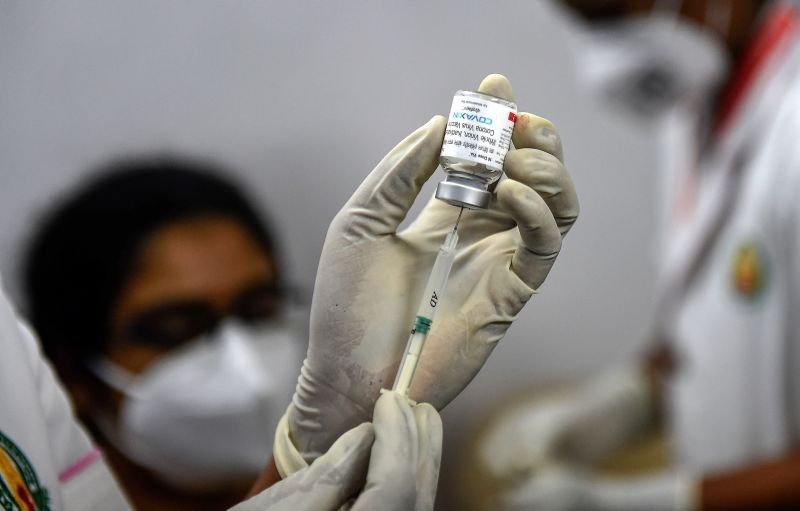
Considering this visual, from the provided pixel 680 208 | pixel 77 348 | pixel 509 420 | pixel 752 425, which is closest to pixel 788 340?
pixel 752 425

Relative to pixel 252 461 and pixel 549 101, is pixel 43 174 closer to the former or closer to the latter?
pixel 252 461

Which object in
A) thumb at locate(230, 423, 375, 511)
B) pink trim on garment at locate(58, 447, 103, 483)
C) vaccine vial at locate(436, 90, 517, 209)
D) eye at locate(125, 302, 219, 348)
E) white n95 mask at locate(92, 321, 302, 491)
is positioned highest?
vaccine vial at locate(436, 90, 517, 209)

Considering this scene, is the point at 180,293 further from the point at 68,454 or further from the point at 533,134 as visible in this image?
the point at 533,134

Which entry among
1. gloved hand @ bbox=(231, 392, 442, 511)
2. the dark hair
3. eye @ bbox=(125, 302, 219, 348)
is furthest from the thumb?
the dark hair

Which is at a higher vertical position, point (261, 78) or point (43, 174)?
point (261, 78)

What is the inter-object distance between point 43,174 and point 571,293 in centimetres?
111

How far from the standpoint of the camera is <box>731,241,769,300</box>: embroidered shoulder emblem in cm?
124

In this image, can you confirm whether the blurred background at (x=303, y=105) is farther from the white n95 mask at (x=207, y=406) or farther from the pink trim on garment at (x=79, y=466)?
the pink trim on garment at (x=79, y=466)

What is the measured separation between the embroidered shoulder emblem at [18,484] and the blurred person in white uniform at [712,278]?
95 cm

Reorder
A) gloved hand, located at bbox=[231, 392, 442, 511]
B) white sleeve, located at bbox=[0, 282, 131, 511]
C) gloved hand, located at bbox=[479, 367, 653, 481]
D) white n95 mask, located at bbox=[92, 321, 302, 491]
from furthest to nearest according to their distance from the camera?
gloved hand, located at bbox=[479, 367, 653, 481] → white n95 mask, located at bbox=[92, 321, 302, 491] → white sleeve, located at bbox=[0, 282, 131, 511] → gloved hand, located at bbox=[231, 392, 442, 511]

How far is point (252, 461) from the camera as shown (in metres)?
1.18

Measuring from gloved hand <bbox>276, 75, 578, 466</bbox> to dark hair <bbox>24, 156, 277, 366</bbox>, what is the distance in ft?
2.53

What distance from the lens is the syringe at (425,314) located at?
0.57 meters

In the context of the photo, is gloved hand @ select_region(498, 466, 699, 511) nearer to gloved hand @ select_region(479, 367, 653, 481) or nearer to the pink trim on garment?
gloved hand @ select_region(479, 367, 653, 481)
